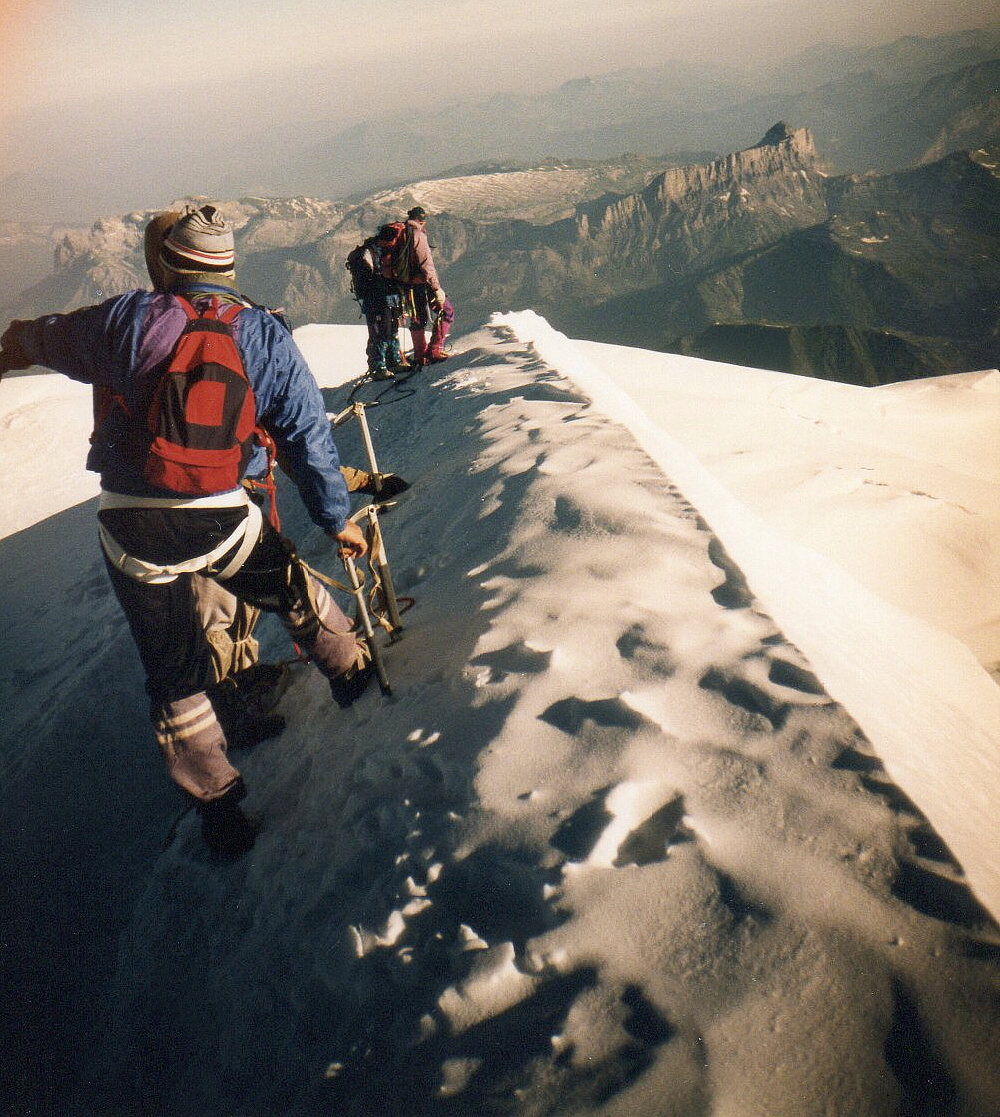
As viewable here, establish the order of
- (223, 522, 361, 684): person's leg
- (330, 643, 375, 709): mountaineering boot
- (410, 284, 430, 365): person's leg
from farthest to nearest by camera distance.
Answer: (410, 284, 430, 365): person's leg → (330, 643, 375, 709): mountaineering boot → (223, 522, 361, 684): person's leg

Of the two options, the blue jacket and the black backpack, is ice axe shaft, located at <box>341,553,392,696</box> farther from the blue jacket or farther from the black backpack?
the black backpack

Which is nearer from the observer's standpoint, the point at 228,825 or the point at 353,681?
the point at 228,825

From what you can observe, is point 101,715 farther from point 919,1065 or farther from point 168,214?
point 919,1065

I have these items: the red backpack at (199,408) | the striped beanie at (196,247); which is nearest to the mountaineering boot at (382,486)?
the red backpack at (199,408)

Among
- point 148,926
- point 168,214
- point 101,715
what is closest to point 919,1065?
point 148,926

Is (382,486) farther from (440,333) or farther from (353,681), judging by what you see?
(440,333)

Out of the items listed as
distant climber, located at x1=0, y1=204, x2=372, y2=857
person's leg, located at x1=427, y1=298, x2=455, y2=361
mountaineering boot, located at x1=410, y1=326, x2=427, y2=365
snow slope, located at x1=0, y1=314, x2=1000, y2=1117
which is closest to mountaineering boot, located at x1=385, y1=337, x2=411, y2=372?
mountaineering boot, located at x1=410, y1=326, x2=427, y2=365

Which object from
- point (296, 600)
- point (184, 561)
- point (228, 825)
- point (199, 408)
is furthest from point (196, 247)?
point (228, 825)
